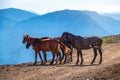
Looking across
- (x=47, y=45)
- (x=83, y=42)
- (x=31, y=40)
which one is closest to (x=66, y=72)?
(x=83, y=42)

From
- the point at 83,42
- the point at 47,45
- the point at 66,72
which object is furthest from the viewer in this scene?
the point at 47,45

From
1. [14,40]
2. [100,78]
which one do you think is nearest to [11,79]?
[100,78]

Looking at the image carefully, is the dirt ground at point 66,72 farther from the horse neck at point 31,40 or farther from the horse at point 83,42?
the horse neck at point 31,40

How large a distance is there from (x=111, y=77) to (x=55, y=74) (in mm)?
4205

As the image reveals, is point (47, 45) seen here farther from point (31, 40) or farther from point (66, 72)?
point (66, 72)

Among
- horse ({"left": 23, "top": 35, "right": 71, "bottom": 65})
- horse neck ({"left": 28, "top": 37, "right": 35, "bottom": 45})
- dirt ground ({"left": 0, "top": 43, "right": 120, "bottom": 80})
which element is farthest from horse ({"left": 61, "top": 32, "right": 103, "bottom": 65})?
horse neck ({"left": 28, "top": 37, "right": 35, "bottom": 45})

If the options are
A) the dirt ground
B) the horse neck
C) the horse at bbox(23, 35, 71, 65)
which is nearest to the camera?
the dirt ground

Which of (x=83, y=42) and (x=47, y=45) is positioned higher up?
(x=83, y=42)

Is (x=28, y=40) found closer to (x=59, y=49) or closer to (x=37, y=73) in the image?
(x=59, y=49)

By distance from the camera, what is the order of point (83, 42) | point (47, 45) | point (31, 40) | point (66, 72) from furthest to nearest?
1. point (31, 40)
2. point (47, 45)
3. point (83, 42)
4. point (66, 72)

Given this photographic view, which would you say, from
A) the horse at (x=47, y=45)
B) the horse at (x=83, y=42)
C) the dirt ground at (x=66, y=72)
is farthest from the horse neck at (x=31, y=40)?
the dirt ground at (x=66, y=72)

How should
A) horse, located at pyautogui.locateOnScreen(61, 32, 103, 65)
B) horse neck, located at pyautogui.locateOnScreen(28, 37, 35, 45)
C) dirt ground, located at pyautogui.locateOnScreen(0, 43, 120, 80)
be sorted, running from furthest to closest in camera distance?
horse neck, located at pyautogui.locateOnScreen(28, 37, 35, 45), horse, located at pyautogui.locateOnScreen(61, 32, 103, 65), dirt ground, located at pyautogui.locateOnScreen(0, 43, 120, 80)

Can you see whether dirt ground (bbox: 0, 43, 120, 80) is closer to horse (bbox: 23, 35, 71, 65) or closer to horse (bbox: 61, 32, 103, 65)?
horse (bbox: 61, 32, 103, 65)

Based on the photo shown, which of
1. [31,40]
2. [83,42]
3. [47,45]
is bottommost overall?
[47,45]
